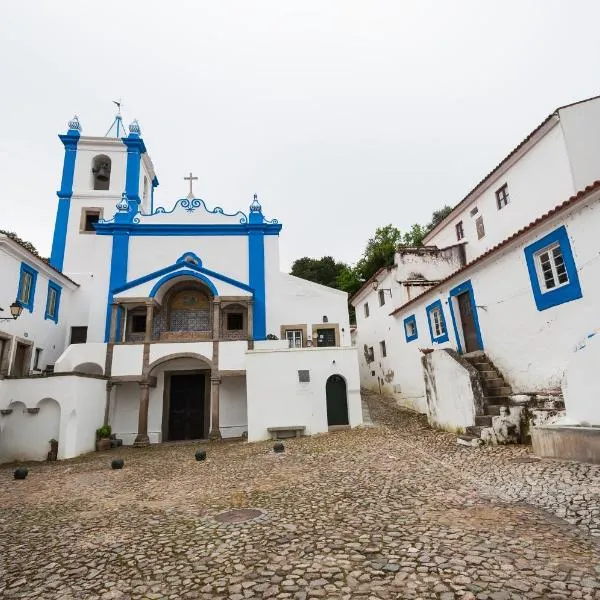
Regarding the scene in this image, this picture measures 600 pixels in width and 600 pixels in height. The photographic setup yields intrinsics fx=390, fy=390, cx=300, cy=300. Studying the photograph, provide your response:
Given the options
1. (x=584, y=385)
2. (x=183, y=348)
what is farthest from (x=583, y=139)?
(x=183, y=348)

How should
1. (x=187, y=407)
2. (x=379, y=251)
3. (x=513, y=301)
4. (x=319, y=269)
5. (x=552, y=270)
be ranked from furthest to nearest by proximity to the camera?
(x=319, y=269) < (x=379, y=251) < (x=187, y=407) < (x=513, y=301) < (x=552, y=270)

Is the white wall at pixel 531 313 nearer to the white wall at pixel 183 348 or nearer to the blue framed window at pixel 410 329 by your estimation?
the blue framed window at pixel 410 329

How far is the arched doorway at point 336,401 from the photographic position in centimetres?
1483

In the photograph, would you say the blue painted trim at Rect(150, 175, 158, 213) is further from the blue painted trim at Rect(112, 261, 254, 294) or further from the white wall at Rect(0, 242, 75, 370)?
the blue painted trim at Rect(112, 261, 254, 294)

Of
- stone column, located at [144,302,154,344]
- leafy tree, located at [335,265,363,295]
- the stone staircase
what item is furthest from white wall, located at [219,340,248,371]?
leafy tree, located at [335,265,363,295]

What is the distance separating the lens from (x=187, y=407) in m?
17.7

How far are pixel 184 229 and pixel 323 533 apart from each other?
1781cm

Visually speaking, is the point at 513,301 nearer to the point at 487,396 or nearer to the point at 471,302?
Answer: the point at 471,302


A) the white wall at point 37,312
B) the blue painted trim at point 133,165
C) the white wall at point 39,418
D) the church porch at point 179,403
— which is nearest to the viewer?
the white wall at point 39,418

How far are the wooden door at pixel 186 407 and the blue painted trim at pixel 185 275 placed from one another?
4037 millimetres

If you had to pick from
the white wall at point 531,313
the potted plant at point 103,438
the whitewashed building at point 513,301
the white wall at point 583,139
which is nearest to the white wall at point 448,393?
the whitewashed building at point 513,301

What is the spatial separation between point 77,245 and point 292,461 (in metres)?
18.3

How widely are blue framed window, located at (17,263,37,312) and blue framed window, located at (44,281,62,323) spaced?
4.48 feet

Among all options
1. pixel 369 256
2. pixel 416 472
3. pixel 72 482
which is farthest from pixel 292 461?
pixel 369 256
